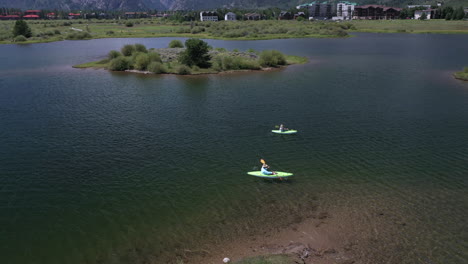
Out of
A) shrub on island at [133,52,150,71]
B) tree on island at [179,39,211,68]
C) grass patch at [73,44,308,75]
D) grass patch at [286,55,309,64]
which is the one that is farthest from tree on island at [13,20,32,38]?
grass patch at [286,55,309,64]

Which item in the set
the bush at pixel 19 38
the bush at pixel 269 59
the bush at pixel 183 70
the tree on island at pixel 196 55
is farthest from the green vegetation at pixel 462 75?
the bush at pixel 19 38

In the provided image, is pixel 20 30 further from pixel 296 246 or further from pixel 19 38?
pixel 296 246

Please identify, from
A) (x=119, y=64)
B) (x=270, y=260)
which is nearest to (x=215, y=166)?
(x=270, y=260)

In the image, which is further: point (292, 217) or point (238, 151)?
point (238, 151)

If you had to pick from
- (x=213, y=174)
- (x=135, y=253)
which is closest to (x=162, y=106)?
(x=213, y=174)

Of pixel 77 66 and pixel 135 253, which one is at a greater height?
pixel 77 66

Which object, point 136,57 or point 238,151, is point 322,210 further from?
point 136,57

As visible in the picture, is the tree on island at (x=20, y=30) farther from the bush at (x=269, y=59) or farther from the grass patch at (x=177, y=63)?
the bush at (x=269, y=59)
